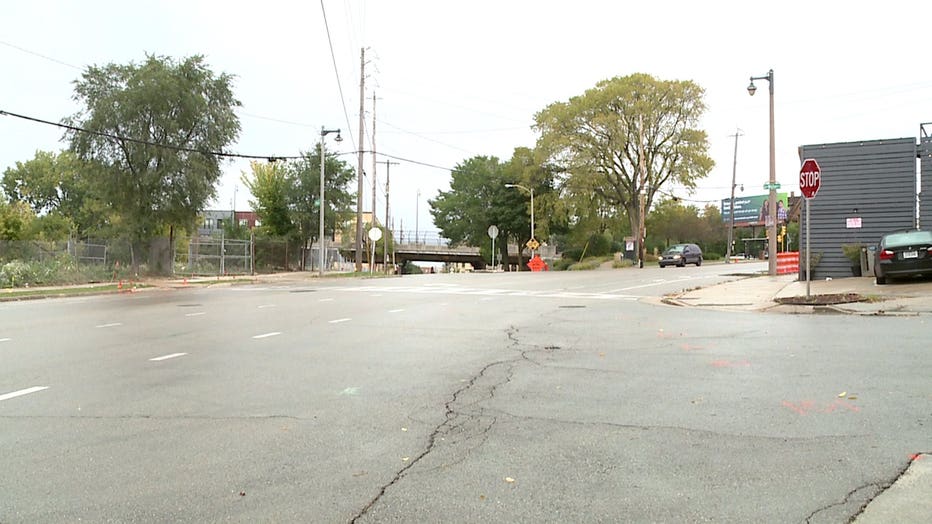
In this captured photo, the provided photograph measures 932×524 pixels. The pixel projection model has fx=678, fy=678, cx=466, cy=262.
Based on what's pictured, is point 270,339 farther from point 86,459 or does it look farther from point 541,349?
point 86,459

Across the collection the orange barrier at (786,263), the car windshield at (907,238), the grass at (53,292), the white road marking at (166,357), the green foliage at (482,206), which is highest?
the green foliage at (482,206)

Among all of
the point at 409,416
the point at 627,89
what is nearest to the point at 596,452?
the point at 409,416

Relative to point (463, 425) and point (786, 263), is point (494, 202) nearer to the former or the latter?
point (786, 263)

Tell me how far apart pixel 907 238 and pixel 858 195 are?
3.77m

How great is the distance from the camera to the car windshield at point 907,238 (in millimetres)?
17219

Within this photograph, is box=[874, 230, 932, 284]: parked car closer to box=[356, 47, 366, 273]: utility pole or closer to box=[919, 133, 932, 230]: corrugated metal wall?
box=[919, 133, 932, 230]: corrugated metal wall

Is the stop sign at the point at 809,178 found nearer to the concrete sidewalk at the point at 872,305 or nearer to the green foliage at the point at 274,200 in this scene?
the concrete sidewalk at the point at 872,305

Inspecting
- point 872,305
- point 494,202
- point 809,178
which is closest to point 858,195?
point 809,178

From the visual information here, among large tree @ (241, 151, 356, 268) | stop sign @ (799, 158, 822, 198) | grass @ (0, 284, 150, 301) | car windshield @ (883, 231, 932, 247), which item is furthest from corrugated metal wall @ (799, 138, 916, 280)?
large tree @ (241, 151, 356, 268)

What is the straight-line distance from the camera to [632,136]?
57.0 metres

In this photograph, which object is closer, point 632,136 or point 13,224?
point 13,224

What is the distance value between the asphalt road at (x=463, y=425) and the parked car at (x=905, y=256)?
7347mm

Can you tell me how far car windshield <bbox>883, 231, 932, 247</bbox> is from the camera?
1722 cm

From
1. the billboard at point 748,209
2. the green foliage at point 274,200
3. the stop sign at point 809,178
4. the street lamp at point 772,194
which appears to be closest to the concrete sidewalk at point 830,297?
the stop sign at point 809,178
